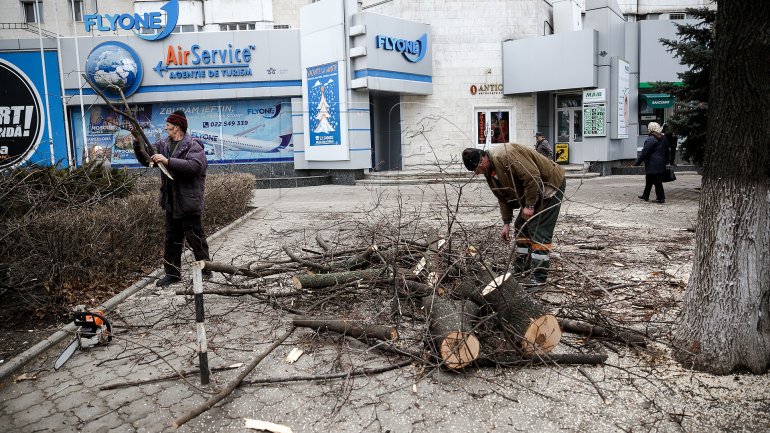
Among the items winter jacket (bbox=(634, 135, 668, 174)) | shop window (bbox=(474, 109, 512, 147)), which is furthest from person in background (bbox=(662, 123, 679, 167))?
shop window (bbox=(474, 109, 512, 147))

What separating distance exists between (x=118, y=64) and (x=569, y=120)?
18.5m

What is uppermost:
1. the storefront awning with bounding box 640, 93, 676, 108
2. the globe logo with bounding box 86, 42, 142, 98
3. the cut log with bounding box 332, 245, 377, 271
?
the globe logo with bounding box 86, 42, 142, 98

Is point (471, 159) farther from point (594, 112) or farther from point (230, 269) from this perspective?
point (594, 112)

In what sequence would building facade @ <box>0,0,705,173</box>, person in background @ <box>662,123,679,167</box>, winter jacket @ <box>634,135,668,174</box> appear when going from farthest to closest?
building facade @ <box>0,0,705,173</box> → person in background @ <box>662,123,679,167</box> → winter jacket @ <box>634,135,668,174</box>

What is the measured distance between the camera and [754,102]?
3445mm

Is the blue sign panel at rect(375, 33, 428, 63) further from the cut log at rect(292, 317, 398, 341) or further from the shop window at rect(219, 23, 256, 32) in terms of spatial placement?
the cut log at rect(292, 317, 398, 341)

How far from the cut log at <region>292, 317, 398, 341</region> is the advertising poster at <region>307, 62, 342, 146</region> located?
16782 millimetres

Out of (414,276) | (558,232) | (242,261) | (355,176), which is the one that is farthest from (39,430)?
(355,176)

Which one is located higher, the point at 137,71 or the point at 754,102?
the point at 137,71

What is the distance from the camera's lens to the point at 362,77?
20047 millimetres

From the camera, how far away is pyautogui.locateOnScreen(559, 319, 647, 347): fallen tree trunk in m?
4.03

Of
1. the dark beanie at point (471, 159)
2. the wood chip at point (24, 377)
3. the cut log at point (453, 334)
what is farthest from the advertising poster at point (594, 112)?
the wood chip at point (24, 377)

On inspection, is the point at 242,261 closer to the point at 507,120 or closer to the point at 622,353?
the point at 622,353

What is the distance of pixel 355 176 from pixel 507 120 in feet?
22.7
